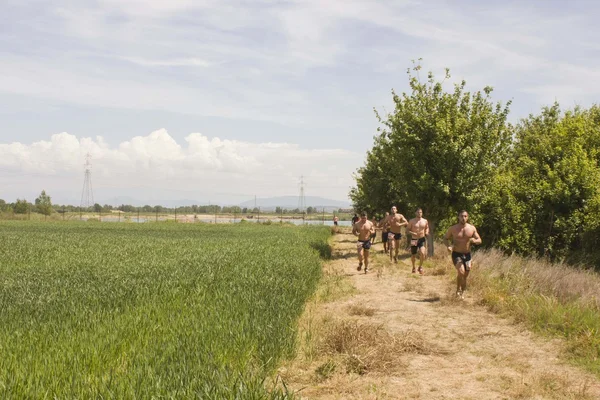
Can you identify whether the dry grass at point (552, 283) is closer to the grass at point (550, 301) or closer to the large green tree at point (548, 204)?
the grass at point (550, 301)

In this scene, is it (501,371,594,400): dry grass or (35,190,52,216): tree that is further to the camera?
(35,190,52,216): tree

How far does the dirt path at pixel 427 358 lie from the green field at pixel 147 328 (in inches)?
24.3

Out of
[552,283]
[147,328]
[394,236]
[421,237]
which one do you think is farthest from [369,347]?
[394,236]

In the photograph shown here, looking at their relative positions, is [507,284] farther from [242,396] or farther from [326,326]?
[242,396]

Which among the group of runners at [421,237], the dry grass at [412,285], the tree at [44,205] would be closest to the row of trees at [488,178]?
the group of runners at [421,237]

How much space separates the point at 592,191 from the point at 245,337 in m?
19.5

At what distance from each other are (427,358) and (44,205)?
323 ft

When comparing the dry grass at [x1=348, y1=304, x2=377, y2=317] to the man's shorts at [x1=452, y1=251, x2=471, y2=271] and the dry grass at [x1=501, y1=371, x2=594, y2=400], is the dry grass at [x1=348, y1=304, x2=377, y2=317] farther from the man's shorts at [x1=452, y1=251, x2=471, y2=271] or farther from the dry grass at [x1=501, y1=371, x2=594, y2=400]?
the dry grass at [x1=501, y1=371, x2=594, y2=400]

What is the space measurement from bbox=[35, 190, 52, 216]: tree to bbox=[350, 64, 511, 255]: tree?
77.6 metres

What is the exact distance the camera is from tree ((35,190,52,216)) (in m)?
90.1

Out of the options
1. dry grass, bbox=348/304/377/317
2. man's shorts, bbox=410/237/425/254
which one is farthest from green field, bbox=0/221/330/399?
man's shorts, bbox=410/237/425/254

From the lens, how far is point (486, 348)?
27.6 feet

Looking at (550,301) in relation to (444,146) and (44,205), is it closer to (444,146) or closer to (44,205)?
(444,146)

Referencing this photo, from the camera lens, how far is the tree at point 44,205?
90.1 m
